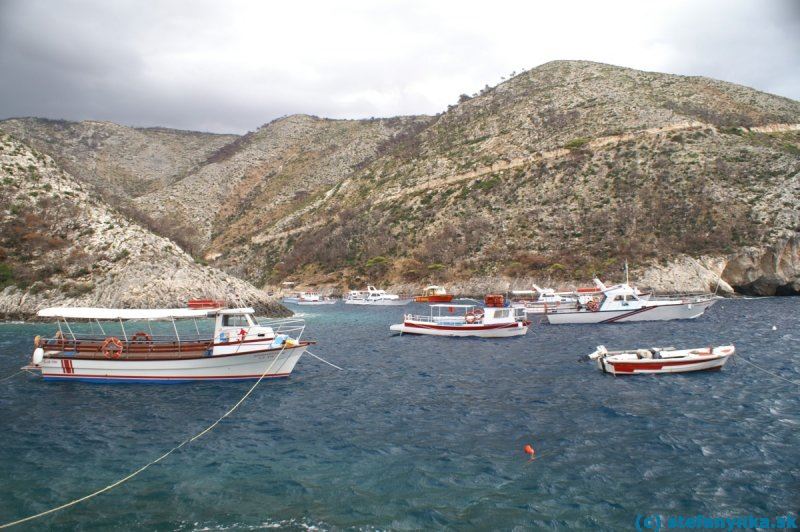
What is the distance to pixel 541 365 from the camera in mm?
25781

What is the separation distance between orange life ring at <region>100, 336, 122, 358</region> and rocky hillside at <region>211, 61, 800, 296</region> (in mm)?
58414

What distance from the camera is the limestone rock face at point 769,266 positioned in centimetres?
6219

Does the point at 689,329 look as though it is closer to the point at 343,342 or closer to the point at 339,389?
the point at 343,342

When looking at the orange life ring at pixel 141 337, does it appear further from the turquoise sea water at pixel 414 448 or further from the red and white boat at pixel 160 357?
the turquoise sea water at pixel 414 448

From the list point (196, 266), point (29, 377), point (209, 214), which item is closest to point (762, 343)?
point (29, 377)

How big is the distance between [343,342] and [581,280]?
142 feet

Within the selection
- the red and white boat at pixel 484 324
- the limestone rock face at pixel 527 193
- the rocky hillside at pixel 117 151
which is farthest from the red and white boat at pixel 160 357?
the rocky hillside at pixel 117 151

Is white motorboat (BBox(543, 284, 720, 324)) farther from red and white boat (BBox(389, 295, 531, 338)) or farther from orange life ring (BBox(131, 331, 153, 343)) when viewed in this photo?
orange life ring (BBox(131, 331, 153, 343))

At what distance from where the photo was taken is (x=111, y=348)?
23844 mm

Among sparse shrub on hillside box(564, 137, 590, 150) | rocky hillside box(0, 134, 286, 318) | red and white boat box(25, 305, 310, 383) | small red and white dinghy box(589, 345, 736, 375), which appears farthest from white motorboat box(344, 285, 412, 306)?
small red and white dinghy box(589, 345, 736, 375)

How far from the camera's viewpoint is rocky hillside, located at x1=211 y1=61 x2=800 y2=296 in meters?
69.4

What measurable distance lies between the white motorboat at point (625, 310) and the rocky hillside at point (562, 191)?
2157 cm

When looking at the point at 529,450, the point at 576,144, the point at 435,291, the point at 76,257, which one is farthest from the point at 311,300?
the point at 529,450

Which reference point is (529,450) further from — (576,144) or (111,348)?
(576,144)
